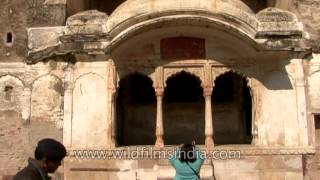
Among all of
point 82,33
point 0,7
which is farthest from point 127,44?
point 0,7

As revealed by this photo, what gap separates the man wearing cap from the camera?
3.00m

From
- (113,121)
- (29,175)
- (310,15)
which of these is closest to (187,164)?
(29,175)

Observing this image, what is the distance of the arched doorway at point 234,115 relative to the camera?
1211 cm

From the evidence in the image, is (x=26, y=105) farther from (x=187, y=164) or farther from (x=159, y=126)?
(x=187, y=164)

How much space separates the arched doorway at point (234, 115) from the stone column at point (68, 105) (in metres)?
3.95

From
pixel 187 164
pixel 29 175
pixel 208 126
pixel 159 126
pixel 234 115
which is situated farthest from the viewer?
pixel 234 115

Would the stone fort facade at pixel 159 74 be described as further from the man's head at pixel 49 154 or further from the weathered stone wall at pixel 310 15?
the man's head at pixel 49 154

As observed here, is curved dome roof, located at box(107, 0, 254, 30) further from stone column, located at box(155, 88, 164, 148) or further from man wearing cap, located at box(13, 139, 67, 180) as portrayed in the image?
man wearing cap, located at box(13, 139, 67, 180)

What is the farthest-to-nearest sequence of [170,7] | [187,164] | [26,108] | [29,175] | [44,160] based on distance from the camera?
[26,108] < [170,7] < [187,164] < [44,160] < [29,175]

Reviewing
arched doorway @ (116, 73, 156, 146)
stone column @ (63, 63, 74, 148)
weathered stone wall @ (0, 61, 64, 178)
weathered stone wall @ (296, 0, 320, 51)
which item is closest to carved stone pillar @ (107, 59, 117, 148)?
stone column @ (63, 63, 74, 148)

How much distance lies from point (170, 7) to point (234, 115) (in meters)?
4.13

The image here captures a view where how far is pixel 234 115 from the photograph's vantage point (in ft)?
40.1

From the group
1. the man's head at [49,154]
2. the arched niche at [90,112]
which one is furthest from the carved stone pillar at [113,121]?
the man's head at [49,154]

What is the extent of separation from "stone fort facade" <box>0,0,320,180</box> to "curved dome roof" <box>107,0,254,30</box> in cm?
2
